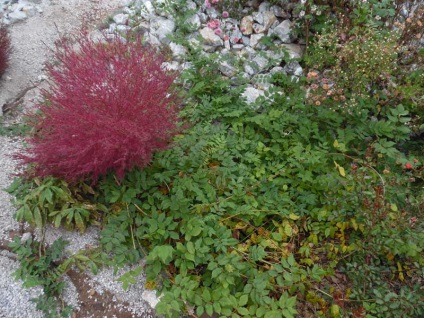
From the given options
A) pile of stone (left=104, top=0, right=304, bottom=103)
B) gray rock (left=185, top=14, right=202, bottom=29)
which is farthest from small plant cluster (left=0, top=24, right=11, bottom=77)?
gray rock (left=185, top=14, right=202, bottom=29)

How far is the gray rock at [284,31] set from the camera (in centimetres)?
336

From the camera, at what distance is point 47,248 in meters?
2.19

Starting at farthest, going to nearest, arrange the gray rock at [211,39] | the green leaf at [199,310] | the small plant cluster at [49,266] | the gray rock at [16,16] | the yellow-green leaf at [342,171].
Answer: the gray rock at [16,16]
the gray rock at [211,39]
the yellow-green leaf at [342,171]
the small plant cluster at [49,266]
the green leaf at [199,310]

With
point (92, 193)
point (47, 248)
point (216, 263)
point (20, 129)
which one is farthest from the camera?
point (20, 129)

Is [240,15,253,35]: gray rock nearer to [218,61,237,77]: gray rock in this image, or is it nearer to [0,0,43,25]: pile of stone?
[218,61,237,77]: gray rock

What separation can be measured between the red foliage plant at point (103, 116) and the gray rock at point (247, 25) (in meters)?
1.58

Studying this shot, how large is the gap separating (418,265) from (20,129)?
269cm

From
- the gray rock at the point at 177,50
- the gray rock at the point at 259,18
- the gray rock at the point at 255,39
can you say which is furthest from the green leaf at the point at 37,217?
the gray rock at the point at 259,18

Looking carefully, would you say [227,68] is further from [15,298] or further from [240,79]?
[15,298]

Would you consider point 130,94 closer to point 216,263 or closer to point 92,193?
point 92,193

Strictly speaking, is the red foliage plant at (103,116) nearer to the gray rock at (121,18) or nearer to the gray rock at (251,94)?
the gray rock at (251,94)

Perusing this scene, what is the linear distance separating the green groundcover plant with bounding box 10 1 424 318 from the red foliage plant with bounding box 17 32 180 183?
0.88 feet

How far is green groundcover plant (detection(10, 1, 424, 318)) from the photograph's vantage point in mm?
2049

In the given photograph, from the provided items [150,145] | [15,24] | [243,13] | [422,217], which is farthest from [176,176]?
[15,24]
